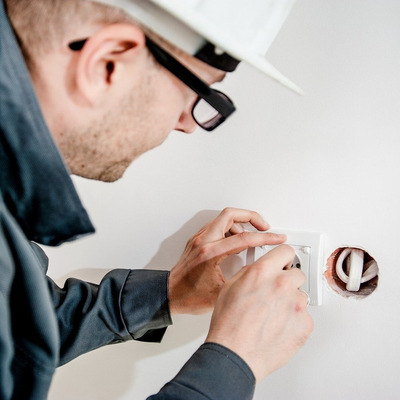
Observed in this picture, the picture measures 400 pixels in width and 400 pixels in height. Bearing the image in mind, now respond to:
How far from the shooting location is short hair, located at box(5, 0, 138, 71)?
0.51 m

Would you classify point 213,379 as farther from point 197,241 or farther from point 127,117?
point 127,117

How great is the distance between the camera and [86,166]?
2.16ft

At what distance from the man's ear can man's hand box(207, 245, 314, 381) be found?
355 millimetres

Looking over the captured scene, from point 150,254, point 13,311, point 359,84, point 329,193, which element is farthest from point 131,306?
point 359,84

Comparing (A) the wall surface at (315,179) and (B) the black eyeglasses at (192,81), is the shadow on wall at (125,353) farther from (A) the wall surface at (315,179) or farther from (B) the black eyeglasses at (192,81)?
(B) the black eyeglasses at (192,81)

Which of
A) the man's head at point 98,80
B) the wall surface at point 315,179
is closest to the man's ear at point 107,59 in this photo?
the man's head at point 98,80

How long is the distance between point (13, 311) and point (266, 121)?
52 cm

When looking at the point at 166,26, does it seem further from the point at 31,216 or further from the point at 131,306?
the point at 131,306

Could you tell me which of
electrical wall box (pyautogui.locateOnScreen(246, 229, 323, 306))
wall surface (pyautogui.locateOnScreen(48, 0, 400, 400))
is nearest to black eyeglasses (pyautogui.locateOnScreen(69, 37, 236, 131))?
wall surface (pyautogui.locateOnScreen(48, 0, 400, 400))

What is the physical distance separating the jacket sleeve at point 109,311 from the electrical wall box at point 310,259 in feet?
0.83

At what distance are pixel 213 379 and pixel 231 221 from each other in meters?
0.29

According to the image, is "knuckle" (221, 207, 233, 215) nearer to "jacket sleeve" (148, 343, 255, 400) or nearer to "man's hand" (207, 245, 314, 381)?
"man's hand" (207, 245, 314, 381)

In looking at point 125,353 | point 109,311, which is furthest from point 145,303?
point 125,353

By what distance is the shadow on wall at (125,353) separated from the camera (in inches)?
34.5
